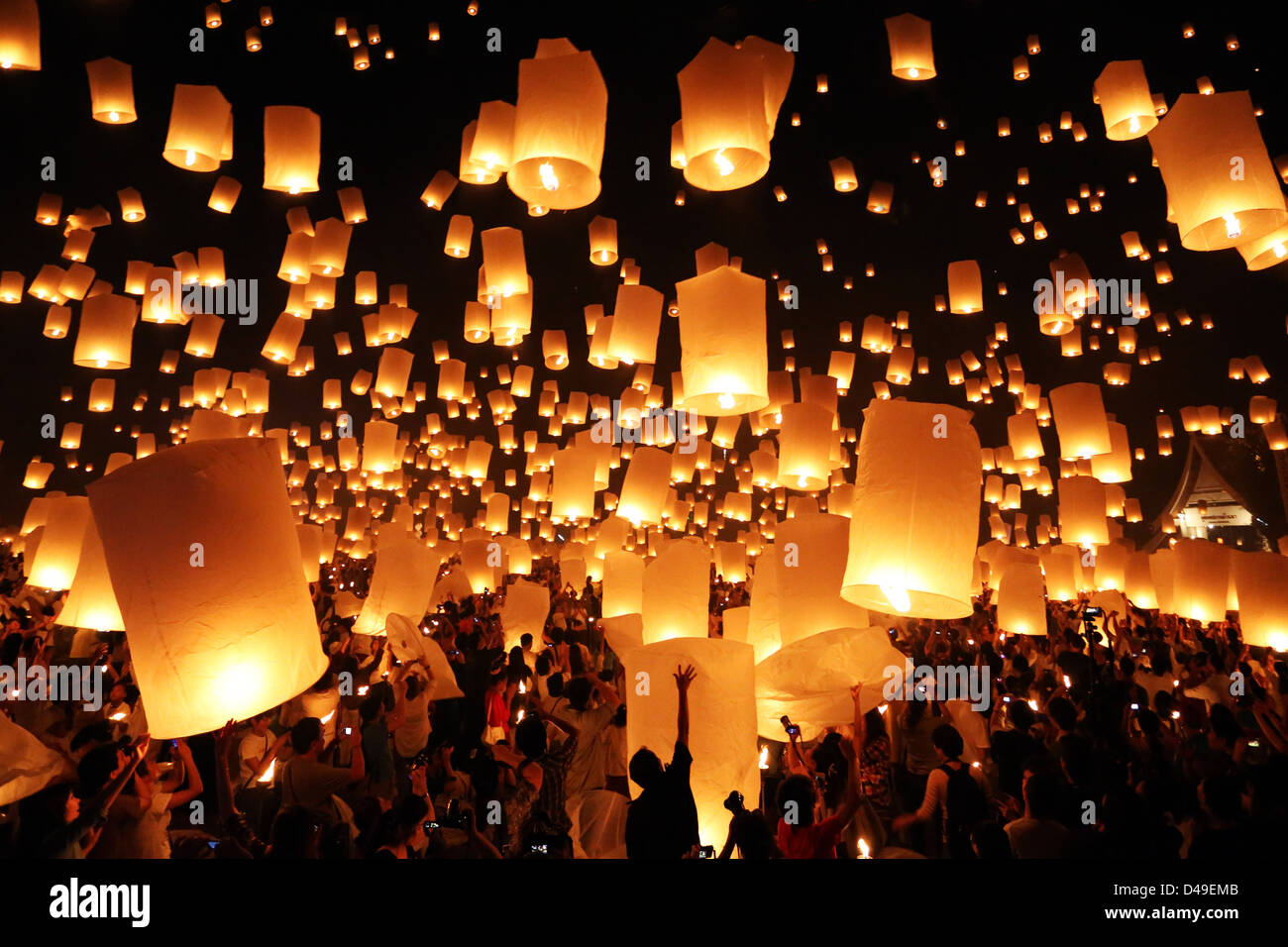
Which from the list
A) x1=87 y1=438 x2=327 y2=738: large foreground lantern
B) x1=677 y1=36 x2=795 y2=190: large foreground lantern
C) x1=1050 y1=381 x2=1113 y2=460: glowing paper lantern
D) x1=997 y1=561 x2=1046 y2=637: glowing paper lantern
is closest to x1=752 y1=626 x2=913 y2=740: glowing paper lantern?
x1=677 y1=36 x2=795 y2=190: large foreground lantern

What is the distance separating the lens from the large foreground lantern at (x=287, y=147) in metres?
4.71

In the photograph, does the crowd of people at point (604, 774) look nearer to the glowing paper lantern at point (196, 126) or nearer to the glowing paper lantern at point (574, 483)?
the glowing paper lantern at point (574, 483)

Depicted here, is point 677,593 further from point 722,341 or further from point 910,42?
point 910,42

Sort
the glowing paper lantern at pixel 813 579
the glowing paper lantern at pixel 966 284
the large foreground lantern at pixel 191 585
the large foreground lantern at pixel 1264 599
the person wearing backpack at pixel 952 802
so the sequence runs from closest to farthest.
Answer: the large foreground lantern at pixel 191 585
the person wearing backpack at pixel 952 802
the glowing paper lantern at pixel 813 579
the large foreground lantern at pixel 1264 599
the glowing paper lantern at pixel 966 284

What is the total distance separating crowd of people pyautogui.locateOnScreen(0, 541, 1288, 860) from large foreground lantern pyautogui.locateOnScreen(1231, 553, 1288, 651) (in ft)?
1.10

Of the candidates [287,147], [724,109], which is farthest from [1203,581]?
[287,147]

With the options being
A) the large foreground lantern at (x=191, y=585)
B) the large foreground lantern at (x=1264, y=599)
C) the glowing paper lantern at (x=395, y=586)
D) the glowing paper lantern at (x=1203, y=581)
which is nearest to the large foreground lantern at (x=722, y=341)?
the large foreground lantern at (x=191, y=585)

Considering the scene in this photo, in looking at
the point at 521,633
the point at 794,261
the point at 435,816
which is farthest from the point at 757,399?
the point at 794,261

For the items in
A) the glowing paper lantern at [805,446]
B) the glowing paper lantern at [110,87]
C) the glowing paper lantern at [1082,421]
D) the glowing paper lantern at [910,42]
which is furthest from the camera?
the glowing paper lantern at [1082,421]

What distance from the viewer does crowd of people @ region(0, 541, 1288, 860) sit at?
273cm

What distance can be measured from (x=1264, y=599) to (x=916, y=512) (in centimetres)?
489

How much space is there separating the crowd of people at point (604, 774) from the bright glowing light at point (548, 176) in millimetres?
2173
